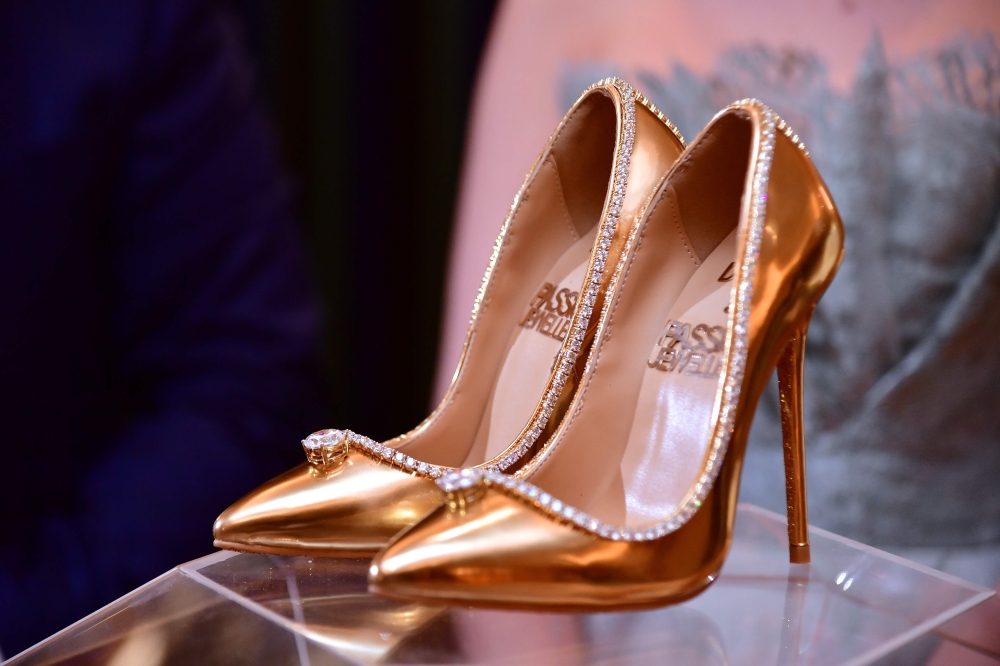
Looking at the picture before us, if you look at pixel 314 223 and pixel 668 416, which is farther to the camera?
pixel 314 223

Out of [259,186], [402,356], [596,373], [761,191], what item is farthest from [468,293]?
[761,191]

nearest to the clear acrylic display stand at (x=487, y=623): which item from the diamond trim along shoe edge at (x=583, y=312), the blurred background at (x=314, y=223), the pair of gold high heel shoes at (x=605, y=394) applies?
the pair of gold high heel shoes at (x=605, y=394)

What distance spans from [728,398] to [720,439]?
33 mm

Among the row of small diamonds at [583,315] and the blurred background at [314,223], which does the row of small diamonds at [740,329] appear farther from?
the blurred background at [314,223]

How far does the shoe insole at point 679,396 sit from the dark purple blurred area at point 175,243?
0.62 metres

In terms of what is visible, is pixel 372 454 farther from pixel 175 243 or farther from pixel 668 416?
pixel 175 243

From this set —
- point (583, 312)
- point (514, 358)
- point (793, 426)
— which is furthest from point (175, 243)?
point (793, 426)

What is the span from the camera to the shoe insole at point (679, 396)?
0.68m

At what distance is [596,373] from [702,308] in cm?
13

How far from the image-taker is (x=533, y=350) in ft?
2.78

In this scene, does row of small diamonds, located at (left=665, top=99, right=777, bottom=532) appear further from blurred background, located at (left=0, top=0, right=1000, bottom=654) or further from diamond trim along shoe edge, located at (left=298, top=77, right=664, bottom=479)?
blurred background, located at (left=0, top=0, right=1000, bottom=654)

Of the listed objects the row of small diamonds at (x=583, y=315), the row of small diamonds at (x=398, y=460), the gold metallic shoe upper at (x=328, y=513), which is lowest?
the gold metallic shoe upper at (x=328, y=513)

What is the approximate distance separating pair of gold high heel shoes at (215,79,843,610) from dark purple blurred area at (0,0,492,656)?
1.44 ft

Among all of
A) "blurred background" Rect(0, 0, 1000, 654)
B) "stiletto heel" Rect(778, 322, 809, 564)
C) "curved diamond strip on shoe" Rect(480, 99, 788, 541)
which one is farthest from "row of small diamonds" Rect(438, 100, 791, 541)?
"blurred background" Rect(0, 0, 1000, 654)
